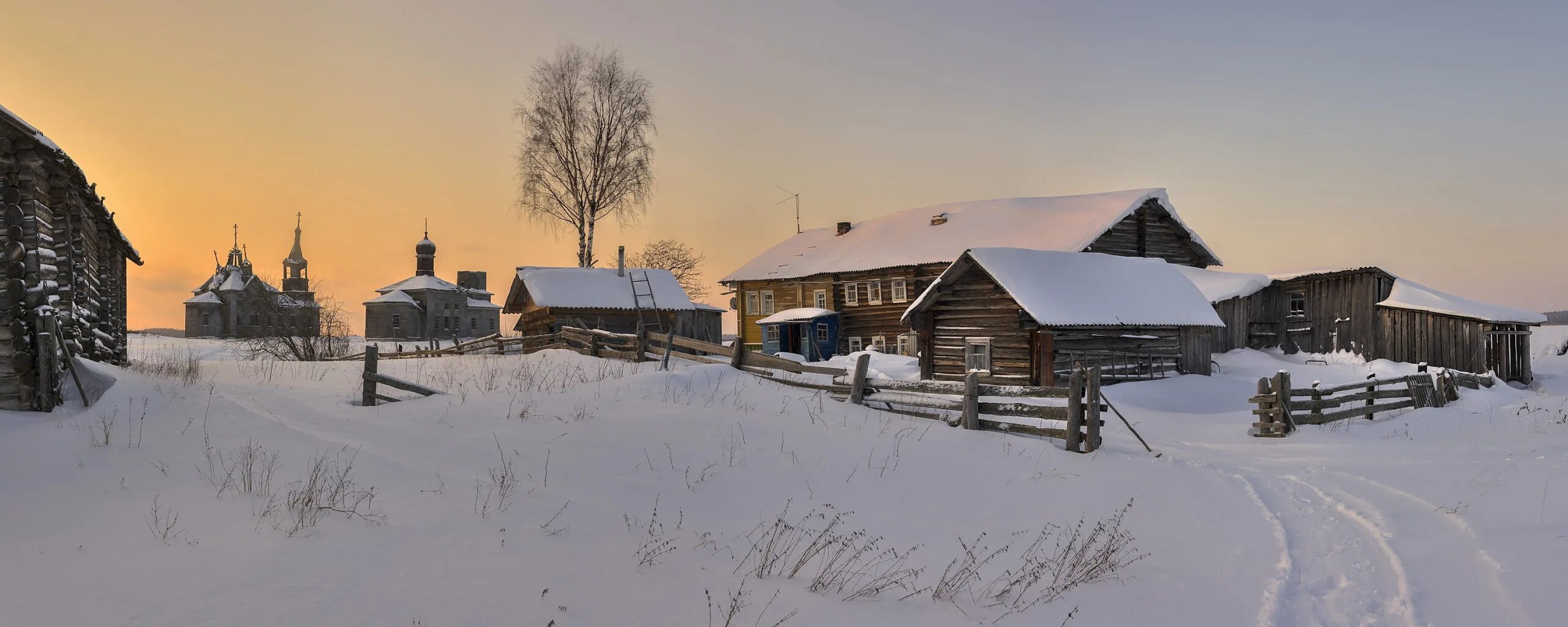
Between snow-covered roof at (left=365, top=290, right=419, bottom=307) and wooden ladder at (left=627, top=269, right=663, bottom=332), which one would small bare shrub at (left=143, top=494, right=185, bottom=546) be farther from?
snow-covered roof at (left=365, top=290, right=419, bottom=307)

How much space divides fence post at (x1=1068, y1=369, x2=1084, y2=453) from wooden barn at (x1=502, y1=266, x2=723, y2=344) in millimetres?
22860

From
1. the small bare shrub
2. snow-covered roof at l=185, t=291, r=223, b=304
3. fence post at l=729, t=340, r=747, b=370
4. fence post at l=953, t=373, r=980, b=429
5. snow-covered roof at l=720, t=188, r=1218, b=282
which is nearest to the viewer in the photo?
the small bare shrub

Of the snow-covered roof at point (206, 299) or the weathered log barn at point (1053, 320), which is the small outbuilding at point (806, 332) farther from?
the snow-covered roof at point (206, 299)

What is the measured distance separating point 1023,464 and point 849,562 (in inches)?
188

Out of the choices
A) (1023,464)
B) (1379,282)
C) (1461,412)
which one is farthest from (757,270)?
(1023,464)

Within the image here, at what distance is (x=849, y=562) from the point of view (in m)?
5.79

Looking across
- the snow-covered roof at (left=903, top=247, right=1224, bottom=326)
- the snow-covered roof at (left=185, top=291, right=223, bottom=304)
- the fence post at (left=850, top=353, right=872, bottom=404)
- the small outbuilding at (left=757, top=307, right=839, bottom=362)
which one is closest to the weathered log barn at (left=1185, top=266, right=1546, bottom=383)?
the snow-covered roof at (left=903, top=247, right=1224, bottom=326)

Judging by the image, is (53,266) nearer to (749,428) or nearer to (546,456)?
(546,456)

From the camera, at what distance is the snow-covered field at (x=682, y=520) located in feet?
15.8

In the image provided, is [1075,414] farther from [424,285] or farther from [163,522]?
[424,285]

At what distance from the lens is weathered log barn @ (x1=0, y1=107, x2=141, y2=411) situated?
321 inches

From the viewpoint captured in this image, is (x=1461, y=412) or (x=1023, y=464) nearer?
(x=1023, y=464)

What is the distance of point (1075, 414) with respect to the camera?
11.1 metres

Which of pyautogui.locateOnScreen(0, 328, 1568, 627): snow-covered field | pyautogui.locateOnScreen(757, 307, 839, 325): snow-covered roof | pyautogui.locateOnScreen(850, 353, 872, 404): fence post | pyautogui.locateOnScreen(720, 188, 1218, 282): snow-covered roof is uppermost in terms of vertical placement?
pyautogui.locateOnScreen(720, 188, 1218, 282): snow-covered roof
